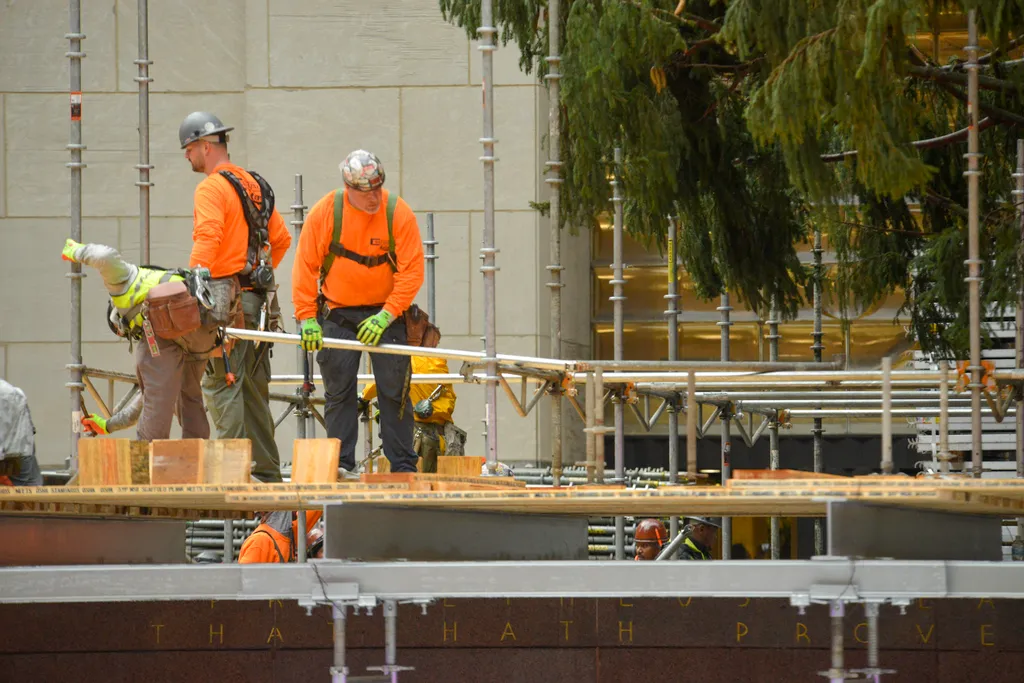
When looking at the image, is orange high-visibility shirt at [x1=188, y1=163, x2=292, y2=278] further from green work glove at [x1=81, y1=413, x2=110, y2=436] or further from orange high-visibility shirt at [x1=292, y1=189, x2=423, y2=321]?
green work glove at [x1=81, y1=413, x2=110, y2=436]

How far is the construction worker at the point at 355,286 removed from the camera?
31.8 feet

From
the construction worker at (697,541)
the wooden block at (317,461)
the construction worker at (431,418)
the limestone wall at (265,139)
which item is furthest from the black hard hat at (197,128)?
the limestone wall at (265,139)

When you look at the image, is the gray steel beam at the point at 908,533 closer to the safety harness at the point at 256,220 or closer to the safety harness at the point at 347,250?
the safety harness at the point at 347,250

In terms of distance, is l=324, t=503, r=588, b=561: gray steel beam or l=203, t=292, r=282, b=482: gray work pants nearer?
l=324, t=503, r=588, b=561: gray steel beam

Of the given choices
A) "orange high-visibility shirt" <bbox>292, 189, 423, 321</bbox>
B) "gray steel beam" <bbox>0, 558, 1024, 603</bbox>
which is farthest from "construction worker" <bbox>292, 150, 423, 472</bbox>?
"gray steel beam" <bbox>0, 558, 1024, 603</bbox>

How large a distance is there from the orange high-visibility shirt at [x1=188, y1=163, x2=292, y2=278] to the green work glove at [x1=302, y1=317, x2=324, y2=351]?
53 centimetres

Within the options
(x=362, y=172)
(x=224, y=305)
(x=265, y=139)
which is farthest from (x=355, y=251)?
(x=265, y=139)

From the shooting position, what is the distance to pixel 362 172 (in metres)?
9.45

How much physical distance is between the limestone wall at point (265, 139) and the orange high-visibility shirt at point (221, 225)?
8.92 m

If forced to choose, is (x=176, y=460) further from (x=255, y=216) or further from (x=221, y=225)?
(x=255, y=216)

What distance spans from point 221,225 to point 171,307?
0.89 m

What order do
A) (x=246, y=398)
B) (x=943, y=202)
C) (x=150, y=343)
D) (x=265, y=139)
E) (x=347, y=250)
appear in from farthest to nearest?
(x=265, y=139)
(x=943, y=202)
(x=246, y=398)
(x=347, y=250)
(x=150, y=343)

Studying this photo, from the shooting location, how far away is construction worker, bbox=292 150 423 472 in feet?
31.8

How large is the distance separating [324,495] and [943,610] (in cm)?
328
